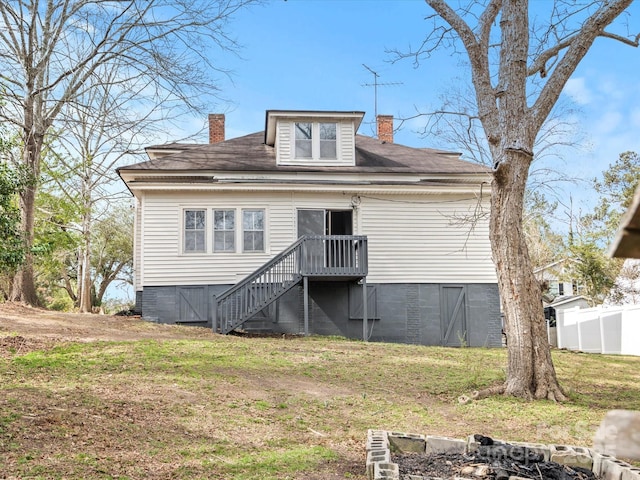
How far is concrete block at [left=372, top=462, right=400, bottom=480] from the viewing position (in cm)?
470

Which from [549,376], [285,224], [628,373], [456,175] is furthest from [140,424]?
[456,175]

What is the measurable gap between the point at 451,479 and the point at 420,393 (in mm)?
5138

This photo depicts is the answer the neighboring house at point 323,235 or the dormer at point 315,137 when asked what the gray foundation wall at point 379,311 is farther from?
the dormer at point 315,137

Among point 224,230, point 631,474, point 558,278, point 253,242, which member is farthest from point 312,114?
point 558,278

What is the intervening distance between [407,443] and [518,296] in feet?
14.6

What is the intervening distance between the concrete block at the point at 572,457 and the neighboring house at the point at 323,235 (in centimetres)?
1307

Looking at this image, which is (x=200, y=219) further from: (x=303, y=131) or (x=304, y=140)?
(x=303, y=131)

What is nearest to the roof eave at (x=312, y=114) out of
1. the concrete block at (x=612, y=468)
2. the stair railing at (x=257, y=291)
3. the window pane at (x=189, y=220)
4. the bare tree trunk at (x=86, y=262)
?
the window pane at (x=189, y=220)

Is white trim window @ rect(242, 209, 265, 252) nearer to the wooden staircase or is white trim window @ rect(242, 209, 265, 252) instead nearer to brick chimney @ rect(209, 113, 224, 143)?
the wooden staircase

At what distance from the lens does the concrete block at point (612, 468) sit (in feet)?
16.2

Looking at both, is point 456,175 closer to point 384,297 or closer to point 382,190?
point 382,190

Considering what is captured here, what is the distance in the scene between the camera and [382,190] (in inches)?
795

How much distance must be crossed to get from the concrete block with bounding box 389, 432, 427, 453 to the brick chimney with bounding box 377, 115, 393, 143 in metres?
20.7

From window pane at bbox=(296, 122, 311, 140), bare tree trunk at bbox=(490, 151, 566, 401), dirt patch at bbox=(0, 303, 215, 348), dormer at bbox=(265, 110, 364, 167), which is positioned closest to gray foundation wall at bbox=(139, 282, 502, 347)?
dirt patch at bbox=(0, 303, 215, 348)
